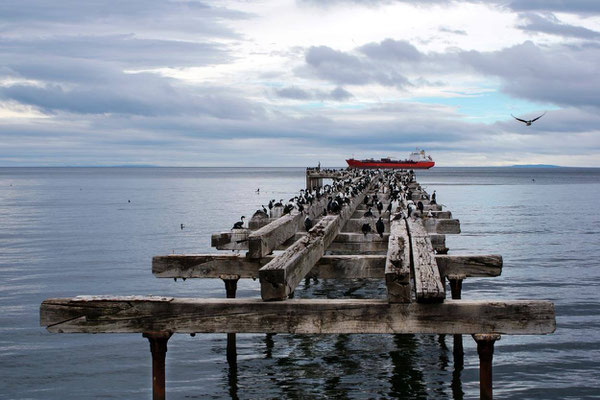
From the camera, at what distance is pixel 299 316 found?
6.23m

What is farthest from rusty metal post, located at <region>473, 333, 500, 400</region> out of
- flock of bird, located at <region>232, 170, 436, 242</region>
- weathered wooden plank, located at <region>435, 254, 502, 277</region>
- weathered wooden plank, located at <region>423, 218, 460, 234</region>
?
weathered wooden plank, located at <region>423, 218, 460, 234</region>

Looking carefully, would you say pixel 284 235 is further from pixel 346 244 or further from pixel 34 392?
pixel 34 392

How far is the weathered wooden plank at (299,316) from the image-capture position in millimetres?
6145

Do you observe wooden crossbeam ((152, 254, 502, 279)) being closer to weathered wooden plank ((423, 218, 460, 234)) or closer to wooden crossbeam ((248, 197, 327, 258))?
wooden crossbeam ((248, 197, 327, 258))

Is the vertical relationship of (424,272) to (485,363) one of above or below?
above

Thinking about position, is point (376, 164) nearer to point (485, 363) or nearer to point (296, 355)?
point (296, 355)

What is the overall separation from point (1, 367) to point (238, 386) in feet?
17.0

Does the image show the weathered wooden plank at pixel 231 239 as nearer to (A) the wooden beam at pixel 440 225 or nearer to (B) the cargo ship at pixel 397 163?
(A) the wooden beam at pixel 440 225

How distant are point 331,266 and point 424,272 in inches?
85.9

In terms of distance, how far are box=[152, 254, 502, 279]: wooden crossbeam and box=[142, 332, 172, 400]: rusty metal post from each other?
233cm

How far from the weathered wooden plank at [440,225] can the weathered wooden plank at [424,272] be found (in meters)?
3.41

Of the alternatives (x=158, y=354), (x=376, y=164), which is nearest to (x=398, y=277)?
(x=158, y=354)

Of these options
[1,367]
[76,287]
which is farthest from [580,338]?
[76,287]

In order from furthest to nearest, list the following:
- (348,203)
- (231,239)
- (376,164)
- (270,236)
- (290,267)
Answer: (376,164) → (348,203) → (231,239) → (270,236) → (290,267)
